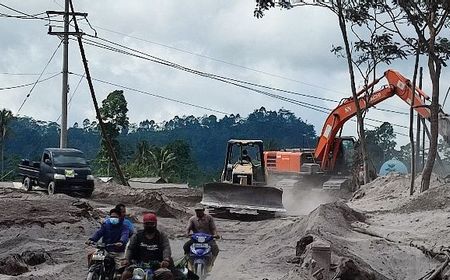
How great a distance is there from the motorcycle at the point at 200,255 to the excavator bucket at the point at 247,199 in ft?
43.5

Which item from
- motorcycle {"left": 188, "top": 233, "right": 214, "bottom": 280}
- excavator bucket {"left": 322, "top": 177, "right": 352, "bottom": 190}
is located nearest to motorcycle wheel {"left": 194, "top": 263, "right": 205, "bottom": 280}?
motorcycle {"left": 188, "top": 233, "right": 214, "bottom": 280}

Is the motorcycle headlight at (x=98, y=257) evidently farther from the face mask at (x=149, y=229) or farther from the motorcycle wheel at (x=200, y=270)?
the motorcycle wheel at (x=200, y=270)

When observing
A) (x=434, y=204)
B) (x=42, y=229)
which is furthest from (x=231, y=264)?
(x=434, y=204)

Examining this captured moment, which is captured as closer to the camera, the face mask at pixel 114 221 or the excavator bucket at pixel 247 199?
the face mask at pixel 114 221

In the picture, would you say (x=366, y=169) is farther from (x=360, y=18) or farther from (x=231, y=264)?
(x=231, y=264)

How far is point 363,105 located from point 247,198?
9435mm

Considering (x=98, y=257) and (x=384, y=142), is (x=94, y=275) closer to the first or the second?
(x=98, y=257)

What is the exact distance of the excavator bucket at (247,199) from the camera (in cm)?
2607

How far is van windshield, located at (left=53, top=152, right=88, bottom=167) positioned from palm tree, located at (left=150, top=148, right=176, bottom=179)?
38876 mm

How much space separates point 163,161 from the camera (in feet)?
234

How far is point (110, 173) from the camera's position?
65.5m

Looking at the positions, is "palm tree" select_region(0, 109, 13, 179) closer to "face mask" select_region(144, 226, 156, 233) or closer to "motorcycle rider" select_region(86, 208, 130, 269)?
"motorcycle rider" select_region(86, 208, 130, 269)

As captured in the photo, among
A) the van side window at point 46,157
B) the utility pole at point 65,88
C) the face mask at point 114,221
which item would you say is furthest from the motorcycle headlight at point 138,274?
the utility pole at point 65,88

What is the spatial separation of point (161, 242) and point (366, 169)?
23940 mm
